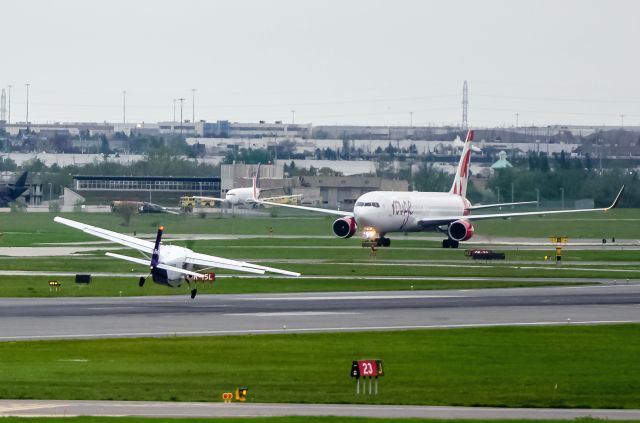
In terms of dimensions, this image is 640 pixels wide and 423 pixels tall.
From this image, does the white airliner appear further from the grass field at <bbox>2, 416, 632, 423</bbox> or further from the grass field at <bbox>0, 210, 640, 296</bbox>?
the grass field at <bbox>2, 416, 632, 423</bbox>

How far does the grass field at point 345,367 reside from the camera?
41500mm

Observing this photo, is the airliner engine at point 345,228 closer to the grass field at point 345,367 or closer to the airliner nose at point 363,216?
the airliner nose at point 363,216

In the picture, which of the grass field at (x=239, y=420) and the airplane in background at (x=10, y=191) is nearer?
the grass field at (x=239, y=420)

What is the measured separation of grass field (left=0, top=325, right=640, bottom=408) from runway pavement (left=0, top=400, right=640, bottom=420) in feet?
3.20

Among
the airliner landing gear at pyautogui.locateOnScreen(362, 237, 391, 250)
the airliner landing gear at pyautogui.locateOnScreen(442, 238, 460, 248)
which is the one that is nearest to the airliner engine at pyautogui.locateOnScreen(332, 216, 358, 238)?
the airliner landing gear at pyautogui.locateOnScreen(362, 237, 391, 250)

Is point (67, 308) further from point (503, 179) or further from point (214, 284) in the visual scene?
point (503, 179)

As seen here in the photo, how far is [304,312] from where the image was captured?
66.0m

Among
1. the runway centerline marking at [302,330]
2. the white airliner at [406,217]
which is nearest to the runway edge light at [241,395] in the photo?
the runway centerline marking at [302,330]

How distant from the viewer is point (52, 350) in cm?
5131

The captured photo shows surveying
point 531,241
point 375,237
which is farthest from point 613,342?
point 531,241

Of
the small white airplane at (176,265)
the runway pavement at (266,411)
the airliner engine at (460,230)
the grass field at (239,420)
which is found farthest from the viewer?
the airliner engine at (460,230)

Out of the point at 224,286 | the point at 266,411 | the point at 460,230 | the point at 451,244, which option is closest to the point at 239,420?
the point at 266,411

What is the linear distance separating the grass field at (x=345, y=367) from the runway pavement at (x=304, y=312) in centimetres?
319

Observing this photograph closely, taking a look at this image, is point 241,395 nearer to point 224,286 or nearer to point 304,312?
point 304,312
